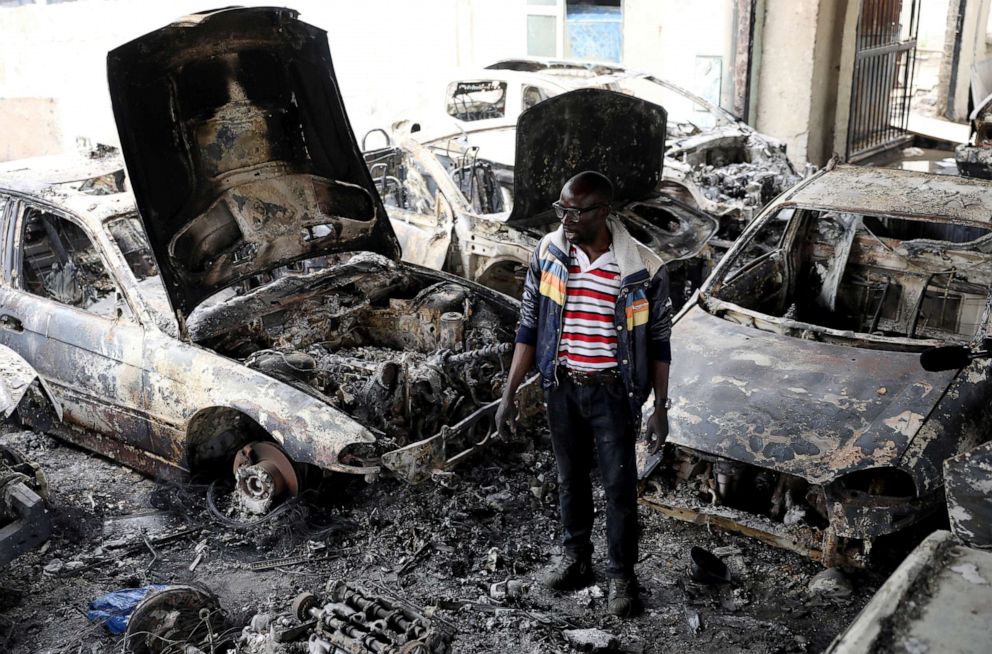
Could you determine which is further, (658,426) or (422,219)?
(422,219)

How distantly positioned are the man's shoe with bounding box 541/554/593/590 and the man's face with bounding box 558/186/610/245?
165 centimetres

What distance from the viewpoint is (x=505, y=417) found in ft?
13.8

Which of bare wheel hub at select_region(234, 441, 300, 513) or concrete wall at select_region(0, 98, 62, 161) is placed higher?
concrete wall at select_region(0, 98, 62, 161)

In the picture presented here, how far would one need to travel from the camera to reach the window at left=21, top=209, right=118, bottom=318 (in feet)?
19.7

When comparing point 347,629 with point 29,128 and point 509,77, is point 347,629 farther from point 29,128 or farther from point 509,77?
point 29,128

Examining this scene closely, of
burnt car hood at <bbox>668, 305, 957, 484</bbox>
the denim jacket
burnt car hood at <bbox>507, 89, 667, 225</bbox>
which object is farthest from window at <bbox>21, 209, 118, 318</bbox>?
burnt car hood at <bbox>668, 305, 957, 484</bbox>

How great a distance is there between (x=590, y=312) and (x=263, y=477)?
7.19 ft

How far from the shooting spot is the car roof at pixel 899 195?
16.4 ft

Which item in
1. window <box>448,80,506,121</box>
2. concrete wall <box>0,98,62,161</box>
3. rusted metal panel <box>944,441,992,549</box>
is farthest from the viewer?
concrete wall <box>0,98,62,161</box>

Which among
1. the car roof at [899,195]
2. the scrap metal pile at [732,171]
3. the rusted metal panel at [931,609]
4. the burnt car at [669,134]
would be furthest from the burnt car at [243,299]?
the scrap metal pile at [732,171]

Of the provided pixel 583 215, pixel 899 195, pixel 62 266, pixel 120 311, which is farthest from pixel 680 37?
pixel 583 215

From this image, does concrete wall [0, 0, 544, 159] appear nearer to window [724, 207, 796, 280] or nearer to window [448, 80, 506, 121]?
window [448, 80, 506, 121]

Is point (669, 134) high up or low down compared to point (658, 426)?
up

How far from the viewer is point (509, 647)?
413 centimetres
